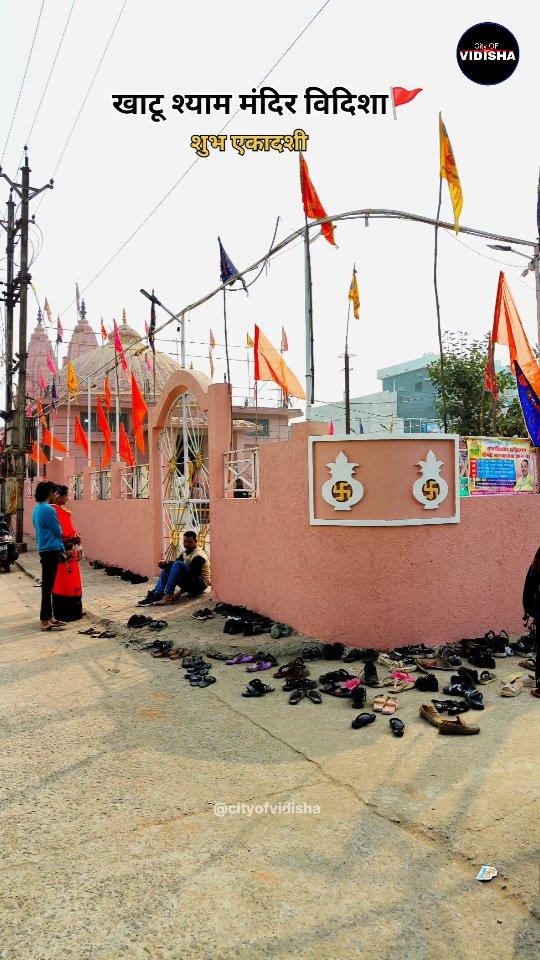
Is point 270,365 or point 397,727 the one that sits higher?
point 270,365

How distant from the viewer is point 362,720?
4.54 m

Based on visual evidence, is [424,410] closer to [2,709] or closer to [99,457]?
[99,457]

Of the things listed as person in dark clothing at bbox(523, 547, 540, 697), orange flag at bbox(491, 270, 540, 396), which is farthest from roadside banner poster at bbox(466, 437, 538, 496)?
orange flag at bbox(491, 270, 540, 396)

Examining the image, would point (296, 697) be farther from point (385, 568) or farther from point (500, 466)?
point (500, 466)

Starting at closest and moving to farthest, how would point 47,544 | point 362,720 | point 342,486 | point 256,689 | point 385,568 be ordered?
1. point 362,720
2. point 256,689
3. point 385,568
4. point 342,486
5. point 47,544

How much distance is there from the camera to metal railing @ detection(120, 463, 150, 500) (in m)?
12.8

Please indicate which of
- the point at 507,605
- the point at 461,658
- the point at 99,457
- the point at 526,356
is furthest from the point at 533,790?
the point at 99,457

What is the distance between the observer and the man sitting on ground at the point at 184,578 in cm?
956

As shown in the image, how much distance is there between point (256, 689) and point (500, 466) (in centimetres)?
386

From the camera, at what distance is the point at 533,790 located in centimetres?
353

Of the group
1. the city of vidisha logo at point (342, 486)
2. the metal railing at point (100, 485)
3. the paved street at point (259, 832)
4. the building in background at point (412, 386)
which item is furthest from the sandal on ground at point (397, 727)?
the building in background at point (412, 386)

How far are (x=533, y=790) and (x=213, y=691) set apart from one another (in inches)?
108

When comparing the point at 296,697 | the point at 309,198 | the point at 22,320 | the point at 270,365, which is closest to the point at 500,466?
the point at 296,697

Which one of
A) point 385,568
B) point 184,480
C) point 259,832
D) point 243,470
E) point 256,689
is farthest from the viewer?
point 184,480
